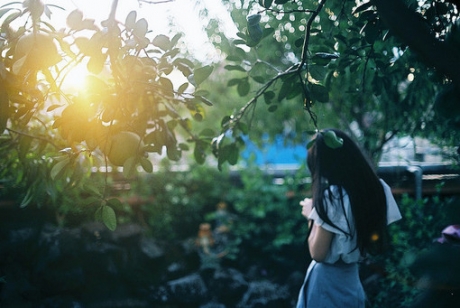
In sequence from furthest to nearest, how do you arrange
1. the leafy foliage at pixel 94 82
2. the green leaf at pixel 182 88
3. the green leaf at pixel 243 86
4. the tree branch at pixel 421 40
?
the green leaf at pixel 243 86
the green leaf at pixel 182 88
the leafy foliage at pixel 94 82
the tree branch at pixel 421 40

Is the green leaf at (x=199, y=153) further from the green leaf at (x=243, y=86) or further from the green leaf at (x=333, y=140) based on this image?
the green leaf at (x=333, y=140)

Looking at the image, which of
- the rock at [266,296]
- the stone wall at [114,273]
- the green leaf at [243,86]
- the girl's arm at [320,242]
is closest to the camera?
the girl's arm at [320,242]

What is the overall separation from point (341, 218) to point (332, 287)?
0.37 meters

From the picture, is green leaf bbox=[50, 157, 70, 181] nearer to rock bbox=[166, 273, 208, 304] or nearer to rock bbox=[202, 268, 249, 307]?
rock bbox=[166, 273, 208, 304]

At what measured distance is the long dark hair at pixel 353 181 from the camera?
6.73 ft

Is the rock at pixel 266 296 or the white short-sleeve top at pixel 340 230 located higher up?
the white short-sleeve top at pixel 340 230

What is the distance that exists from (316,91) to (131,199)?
130 inches

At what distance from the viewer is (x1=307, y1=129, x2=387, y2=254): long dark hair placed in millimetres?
2051

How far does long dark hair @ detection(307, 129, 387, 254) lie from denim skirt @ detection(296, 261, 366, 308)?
5.8 inches

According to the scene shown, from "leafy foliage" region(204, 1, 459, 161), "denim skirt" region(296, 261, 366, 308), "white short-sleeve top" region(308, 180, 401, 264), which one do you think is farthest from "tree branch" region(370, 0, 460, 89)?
"denim skirt" region(296, 261, 366, 308)

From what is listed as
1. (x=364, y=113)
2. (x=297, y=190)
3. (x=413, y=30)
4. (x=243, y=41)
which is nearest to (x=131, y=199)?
(x=297, y=190)

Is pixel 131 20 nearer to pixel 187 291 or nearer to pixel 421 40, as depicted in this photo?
pixel 421 40

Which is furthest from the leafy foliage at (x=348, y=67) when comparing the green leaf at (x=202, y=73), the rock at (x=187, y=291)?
the rock at (x=187, y=291)

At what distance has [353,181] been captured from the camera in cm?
207
